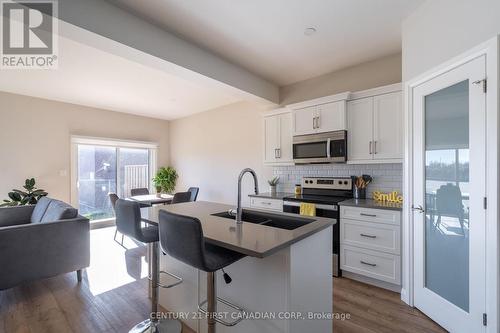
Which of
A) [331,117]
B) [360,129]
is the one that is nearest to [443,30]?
[360,129]

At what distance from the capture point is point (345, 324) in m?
1.99

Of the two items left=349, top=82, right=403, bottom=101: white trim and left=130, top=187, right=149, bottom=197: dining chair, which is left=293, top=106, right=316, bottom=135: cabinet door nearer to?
left=349, top=82, right=403, bottom=101: white trim

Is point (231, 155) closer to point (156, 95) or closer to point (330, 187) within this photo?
point (156, 95)

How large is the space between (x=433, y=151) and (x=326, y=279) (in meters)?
1.48

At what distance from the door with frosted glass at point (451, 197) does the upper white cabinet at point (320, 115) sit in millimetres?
952

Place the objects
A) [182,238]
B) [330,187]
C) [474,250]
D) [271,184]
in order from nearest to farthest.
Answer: [182,238] < [474,250] < [330,187] < [271,184]

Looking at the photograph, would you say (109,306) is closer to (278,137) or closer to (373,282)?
(373,282)

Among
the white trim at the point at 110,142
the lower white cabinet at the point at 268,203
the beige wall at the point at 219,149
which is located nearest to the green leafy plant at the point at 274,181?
the beige wall at the point at 219,149

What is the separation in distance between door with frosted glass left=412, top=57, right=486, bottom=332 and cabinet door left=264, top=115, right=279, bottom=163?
6.67 ft

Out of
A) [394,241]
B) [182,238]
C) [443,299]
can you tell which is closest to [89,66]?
[182,238]

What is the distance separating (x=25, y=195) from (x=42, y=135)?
1.26 metres

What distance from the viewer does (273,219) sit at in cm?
201

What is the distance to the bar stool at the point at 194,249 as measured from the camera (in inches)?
48.8

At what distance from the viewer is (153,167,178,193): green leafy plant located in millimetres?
6070
